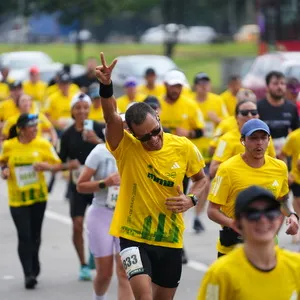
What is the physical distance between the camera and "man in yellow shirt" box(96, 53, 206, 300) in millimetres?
7867

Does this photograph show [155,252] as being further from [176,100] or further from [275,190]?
[176,100]

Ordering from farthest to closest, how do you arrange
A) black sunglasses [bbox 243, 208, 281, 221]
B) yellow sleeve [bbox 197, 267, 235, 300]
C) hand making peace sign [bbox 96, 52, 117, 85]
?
hand making peace sign [bbox 96, 52, 117, 85], yellow sleeve [bbox 197, 267, 235, 300], black sunglasses [bbox 243, 208, 281, 221]

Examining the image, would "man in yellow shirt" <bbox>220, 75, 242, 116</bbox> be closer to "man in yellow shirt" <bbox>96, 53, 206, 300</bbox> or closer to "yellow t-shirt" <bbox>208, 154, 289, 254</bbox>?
"yellow t-shirt" <bbox>208, 154, 289, 254</bbox>

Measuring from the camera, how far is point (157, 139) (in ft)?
26.0

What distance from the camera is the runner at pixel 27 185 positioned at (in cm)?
1161

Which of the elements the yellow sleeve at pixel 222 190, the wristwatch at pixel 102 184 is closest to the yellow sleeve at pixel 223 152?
the wristwatch at pixel 102 184

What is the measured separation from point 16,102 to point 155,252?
969 cm

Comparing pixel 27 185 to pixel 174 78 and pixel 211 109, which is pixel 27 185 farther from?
pixel 211 109

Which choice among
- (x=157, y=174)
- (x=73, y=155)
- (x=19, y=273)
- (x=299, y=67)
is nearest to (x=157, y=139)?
(x=157, y=174)

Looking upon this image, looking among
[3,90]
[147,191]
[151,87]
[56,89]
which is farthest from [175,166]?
[3,90]

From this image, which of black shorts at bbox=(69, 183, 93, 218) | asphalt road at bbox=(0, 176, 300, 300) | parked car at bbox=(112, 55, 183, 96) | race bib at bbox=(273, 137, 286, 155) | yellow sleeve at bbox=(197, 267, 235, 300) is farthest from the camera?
parked car at bbox=(112, 55, 183, 96)

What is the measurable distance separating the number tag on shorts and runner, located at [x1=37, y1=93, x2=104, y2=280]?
3.58 meters

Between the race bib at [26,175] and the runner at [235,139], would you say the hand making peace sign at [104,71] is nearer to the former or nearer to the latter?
the runner at [235,139]

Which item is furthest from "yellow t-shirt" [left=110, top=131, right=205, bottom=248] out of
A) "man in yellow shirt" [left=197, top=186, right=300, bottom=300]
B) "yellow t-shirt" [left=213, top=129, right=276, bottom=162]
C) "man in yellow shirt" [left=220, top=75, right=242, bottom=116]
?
"man in yellow shirt" [left=220, top=75, right=242, bottom=116]
